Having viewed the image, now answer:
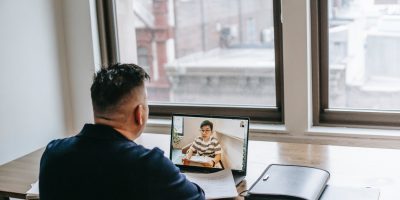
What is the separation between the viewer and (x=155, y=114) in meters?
3.01

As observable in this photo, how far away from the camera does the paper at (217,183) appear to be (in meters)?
1.78

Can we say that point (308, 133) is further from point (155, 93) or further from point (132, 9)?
point (132, 9)

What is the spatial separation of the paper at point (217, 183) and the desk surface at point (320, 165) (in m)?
0.05

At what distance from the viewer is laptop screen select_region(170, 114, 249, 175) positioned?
1959mm

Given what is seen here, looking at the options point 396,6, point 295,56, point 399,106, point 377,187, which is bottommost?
point 377,187

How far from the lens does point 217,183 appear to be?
1870 mm

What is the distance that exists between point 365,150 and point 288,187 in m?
0.69

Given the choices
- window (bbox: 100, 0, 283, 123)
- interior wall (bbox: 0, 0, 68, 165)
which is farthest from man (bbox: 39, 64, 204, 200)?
window (bbox: 100, 0, 283, 123)

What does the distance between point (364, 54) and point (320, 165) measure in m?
0.76

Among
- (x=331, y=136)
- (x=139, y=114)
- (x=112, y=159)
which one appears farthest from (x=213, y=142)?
(x=331, y=136)

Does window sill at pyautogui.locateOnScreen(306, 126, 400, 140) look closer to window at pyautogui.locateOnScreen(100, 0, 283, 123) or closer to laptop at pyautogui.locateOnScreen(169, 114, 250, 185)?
window at pyautogui.locateOnScreen(100, 0, 283, 123)

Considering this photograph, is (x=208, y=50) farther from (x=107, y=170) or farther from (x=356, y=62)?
(x=107, y=170)

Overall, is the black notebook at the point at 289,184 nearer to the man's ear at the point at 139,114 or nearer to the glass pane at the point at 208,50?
the man's ear at the point at 139,114

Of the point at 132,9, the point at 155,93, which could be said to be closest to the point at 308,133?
the point at 155,93
